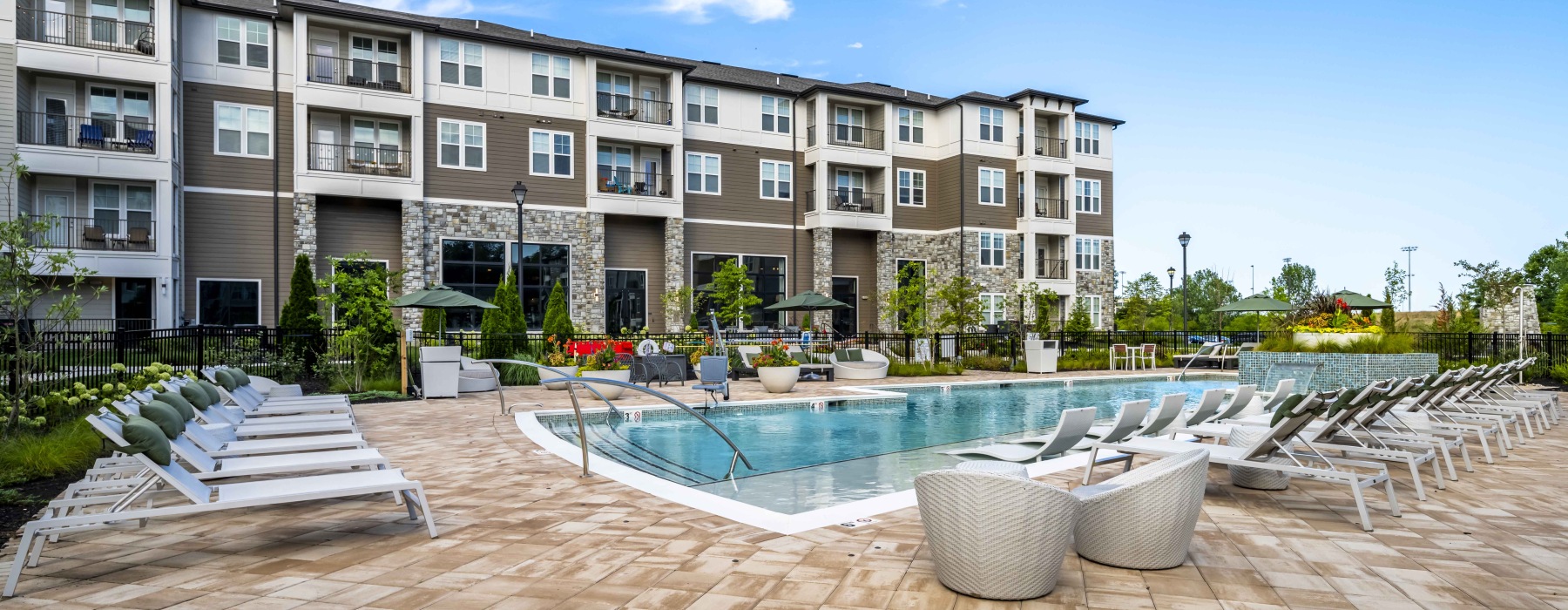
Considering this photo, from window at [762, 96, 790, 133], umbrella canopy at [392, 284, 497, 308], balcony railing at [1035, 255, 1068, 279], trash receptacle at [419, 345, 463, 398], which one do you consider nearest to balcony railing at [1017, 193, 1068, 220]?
balcony railing at [1035, 255, 1068, 279]

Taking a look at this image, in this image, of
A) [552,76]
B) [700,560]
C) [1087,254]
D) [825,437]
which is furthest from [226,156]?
[1087,254]

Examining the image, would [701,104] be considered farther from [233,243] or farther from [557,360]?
[557,360]

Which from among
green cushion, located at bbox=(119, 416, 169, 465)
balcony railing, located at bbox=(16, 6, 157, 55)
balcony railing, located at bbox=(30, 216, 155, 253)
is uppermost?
balcony railing, located at bbox=(16, 6, 157, 55)

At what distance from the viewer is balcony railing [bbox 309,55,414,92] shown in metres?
23.9

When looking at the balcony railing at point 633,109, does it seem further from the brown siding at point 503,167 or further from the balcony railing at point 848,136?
the balcony railing at point 848,136

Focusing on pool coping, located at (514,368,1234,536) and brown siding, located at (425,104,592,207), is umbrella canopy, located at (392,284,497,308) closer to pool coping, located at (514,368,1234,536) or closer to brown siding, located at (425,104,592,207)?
pool coping, located at (514,368,1234,536)

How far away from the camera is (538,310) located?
26531mm

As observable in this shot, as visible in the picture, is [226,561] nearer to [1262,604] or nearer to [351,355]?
[1262,604]

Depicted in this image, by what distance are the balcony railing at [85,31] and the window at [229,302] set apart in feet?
19.8

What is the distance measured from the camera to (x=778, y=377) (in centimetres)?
1582

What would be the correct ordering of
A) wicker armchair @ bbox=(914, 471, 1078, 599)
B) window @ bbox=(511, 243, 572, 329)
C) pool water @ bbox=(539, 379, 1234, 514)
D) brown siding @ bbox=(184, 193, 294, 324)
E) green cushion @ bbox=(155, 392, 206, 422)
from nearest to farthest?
1. wicker armchair @ bbox=(914, 471, 1078, 599)
2. green cushion @ bbox=(155, 392, 206, 422)
3. pool water @ bbox=(539, 379, 1234, 514)
4. brown siding @ bbox=(184, 193, 294, 324)
5. window @ bbox=(511, 243, 572, 329)

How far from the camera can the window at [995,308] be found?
33250 millimetres

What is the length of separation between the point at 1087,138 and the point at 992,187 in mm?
5780

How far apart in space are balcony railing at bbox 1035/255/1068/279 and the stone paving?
2880cm
